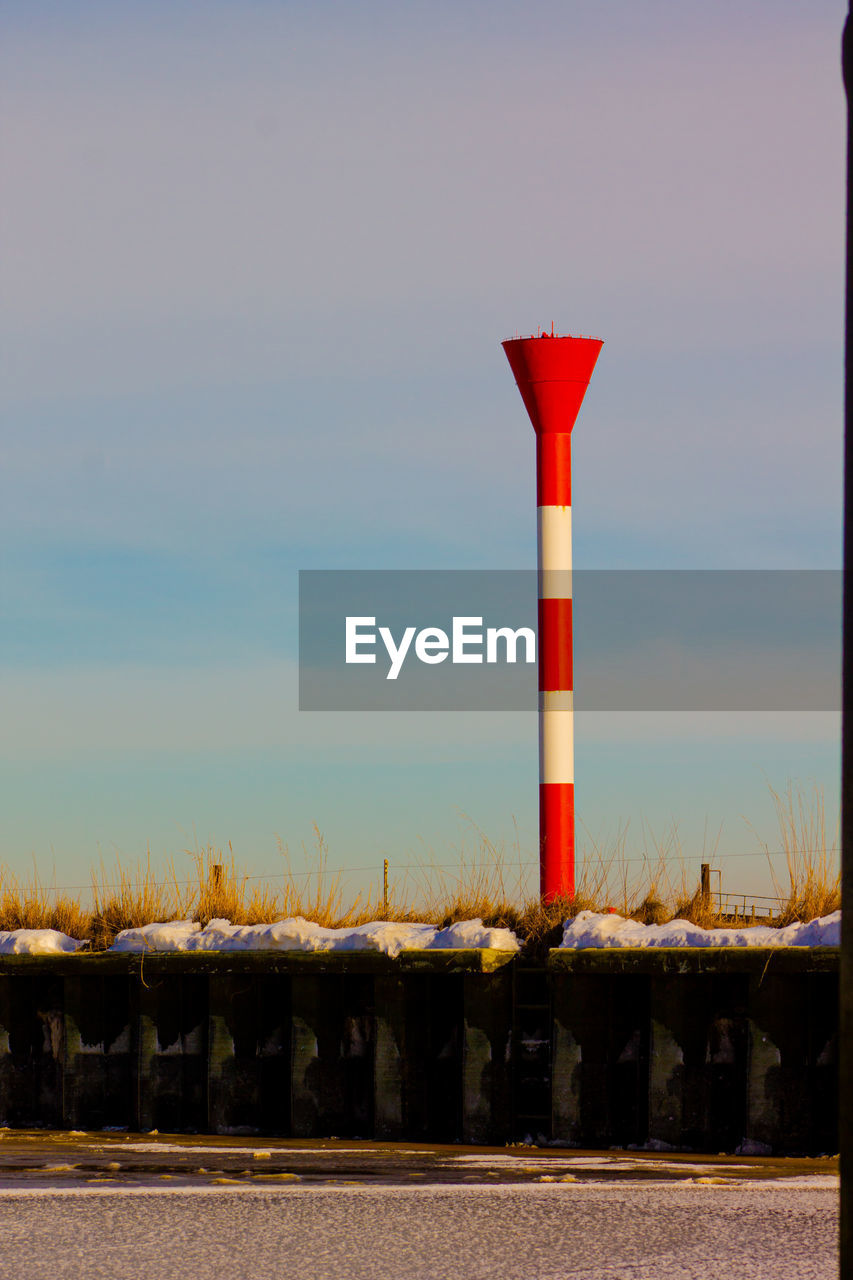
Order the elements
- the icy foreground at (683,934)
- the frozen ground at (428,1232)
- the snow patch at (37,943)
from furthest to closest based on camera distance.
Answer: the snow patch at (37,943), the icy foreground at (683,934), the frozen ground at (428,1232)

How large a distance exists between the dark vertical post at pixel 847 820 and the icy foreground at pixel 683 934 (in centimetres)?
679

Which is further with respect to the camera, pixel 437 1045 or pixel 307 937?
pixel 307 937

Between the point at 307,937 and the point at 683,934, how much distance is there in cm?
289

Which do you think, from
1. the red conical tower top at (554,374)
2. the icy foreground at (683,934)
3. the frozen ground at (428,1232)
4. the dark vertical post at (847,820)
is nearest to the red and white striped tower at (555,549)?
the red conical tower top at (554,374)

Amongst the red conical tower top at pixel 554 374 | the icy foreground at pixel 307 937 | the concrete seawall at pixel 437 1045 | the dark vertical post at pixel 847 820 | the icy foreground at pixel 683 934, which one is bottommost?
the concrete seawall at pixel 437 1045

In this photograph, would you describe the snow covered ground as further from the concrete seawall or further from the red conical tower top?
the red conical tower top

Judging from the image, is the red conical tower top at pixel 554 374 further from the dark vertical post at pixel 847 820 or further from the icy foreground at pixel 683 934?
the dark vertical post at pixel 847 820

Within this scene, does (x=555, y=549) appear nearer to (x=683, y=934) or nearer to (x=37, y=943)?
(x=37, y=943)

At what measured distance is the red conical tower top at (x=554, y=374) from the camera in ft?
70.8

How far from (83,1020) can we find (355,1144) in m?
2.85

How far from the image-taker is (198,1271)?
5840 mm

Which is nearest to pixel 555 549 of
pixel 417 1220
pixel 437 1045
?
pixel 437 1045

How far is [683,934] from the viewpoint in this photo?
11.1m

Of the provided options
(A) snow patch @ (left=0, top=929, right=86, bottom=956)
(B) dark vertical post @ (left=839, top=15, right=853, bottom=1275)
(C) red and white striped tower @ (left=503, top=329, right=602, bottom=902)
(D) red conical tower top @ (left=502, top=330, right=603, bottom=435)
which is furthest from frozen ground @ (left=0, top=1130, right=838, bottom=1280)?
(D) red conical tower top @ (left=502, top=330, right=603, bottom=435)
